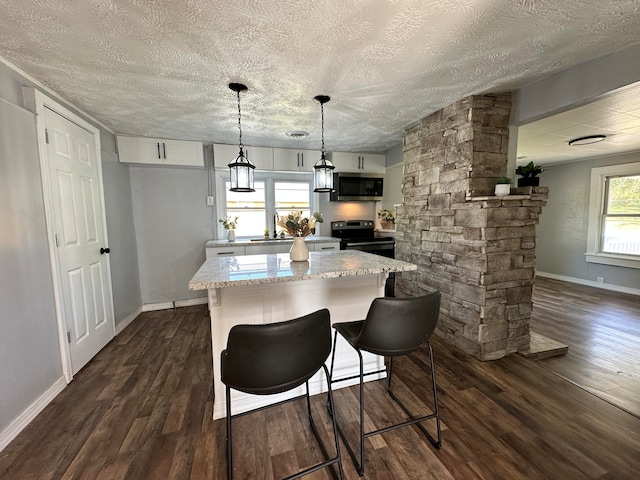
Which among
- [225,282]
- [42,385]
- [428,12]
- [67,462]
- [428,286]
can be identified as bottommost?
[67,462]

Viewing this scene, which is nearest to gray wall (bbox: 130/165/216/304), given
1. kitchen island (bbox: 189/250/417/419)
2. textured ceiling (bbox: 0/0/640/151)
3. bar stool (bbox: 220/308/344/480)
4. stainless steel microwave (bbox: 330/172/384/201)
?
textured ceiling (bbox: 0/0/640/151)

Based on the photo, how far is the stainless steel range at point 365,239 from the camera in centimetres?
398

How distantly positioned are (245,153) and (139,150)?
1.30 m

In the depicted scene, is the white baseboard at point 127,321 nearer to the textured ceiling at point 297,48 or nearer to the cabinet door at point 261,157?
the textured ceiling at point 297,48

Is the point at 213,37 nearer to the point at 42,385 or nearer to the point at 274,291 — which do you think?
the point at 274,291

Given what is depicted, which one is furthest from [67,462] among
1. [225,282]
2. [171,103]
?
[171,103]

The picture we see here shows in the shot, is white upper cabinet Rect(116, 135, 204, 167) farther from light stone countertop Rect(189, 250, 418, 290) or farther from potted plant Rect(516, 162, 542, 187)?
potted plant Rect(516, 162, 542, 187)

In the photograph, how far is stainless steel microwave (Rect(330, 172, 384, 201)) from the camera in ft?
13.8

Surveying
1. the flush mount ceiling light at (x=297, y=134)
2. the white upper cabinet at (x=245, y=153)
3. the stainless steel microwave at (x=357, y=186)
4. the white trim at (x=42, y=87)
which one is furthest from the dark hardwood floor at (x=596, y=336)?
the white trim at (x=42, y=87)

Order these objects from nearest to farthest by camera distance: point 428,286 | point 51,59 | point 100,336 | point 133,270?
1. point 51,59
2. point 100,336
3. point 428,286
4. point 133,270

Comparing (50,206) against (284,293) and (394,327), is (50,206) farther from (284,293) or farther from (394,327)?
(394,327)

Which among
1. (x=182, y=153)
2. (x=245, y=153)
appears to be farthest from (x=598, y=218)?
(x=182, y=153)

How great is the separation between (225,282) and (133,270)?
2890 mm

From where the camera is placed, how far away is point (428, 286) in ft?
9.71
